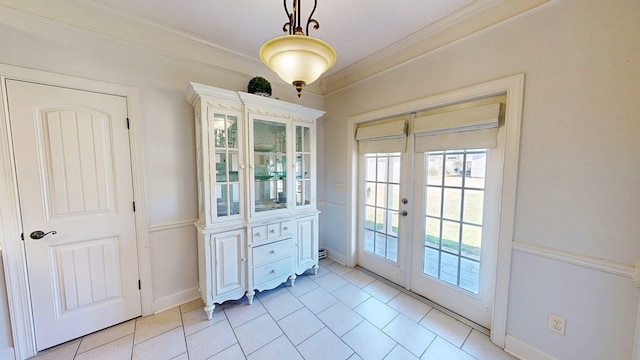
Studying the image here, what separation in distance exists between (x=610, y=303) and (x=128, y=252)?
3.52m

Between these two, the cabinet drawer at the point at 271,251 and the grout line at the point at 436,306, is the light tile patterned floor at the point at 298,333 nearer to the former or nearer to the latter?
the grout line at the point at 436,306

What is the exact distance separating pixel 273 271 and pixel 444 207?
1898mm

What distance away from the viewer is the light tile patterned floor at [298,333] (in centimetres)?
163

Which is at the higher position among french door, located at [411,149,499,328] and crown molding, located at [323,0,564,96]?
crown molding, located at [323,0,564,96]

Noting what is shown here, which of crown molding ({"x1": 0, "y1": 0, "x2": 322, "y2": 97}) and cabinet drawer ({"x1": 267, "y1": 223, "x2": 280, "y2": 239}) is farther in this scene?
cabinet drawer ({"x1": 267, "y1": 223, "x2": 280, "y2": 239})

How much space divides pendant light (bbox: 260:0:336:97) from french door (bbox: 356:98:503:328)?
56.1 inches

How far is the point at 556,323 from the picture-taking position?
1478 millimetres

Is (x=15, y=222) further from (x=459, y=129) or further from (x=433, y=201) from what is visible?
(x=459, y=129)

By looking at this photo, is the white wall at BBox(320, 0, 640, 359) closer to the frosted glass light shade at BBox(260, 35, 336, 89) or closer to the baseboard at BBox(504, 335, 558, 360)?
the baseboard at BBox(504, 335, 558, 360)

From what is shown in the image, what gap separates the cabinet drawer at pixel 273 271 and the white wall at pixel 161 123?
26.3 inches

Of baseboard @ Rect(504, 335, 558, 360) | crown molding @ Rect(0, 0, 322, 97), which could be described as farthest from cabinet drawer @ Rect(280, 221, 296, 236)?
baseboard @ Rect(504, 335, 558, 360)

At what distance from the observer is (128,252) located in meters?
1.94

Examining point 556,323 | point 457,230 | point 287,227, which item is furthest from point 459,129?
point 287,227

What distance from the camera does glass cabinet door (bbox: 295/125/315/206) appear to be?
2.59 metres
